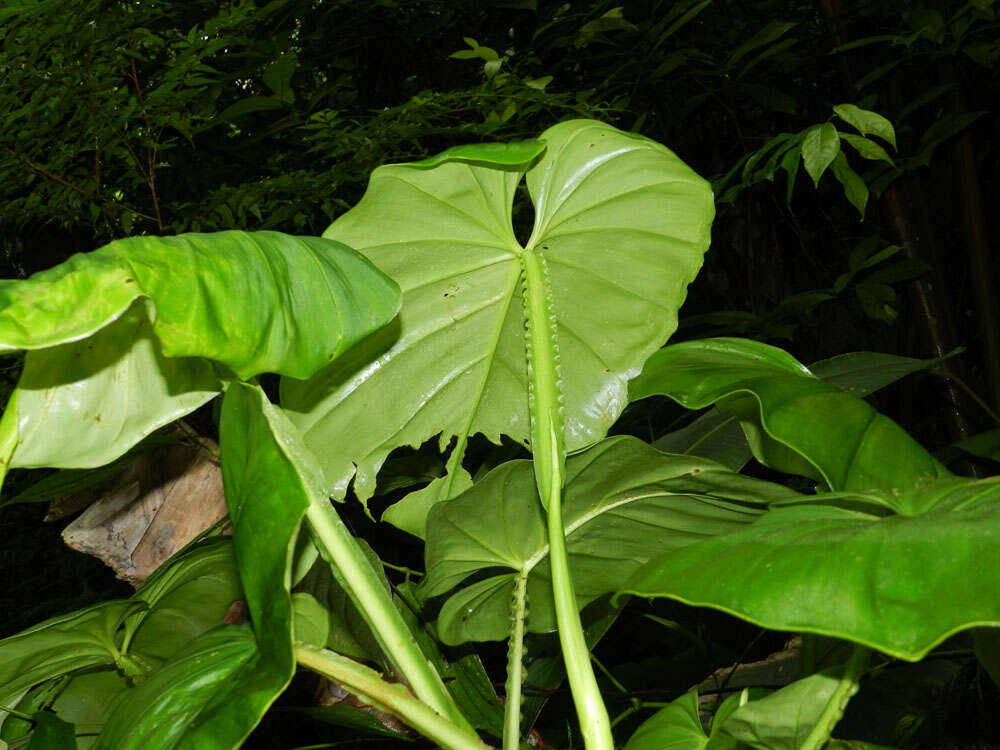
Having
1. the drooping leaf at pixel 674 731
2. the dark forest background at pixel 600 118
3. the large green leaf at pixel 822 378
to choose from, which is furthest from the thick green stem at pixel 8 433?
the dark forest background at pixel 600 118

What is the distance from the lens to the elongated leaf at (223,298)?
0.30 m

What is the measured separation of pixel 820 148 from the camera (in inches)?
32.7

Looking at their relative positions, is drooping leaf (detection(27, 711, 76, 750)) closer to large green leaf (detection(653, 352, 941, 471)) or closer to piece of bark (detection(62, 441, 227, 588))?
piece of bark (detection(62, 441, 227, 588))

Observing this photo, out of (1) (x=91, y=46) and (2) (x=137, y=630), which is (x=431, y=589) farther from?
(1) (x=91, y=46)

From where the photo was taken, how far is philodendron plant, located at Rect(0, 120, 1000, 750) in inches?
12.0

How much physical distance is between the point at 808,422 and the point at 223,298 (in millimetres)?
285

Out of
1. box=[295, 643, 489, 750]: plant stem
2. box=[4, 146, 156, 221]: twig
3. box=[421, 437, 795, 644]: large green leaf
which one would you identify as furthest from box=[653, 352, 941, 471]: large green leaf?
box=[4, 146, 156, 221]: twig

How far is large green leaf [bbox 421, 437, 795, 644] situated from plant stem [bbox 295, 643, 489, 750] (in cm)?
13

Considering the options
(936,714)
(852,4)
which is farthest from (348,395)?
(852,4)

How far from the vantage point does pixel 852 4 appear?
1327 mm

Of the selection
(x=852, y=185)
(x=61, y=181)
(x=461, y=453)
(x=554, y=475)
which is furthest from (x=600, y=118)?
(x=554, y=475)

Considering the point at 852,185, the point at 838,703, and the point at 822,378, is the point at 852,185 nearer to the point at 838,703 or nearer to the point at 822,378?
the point at 822,378

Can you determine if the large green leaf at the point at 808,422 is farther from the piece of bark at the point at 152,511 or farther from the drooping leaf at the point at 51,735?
the piece of bark at the point at 152,511

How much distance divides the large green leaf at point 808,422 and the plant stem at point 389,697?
0.68 ft
